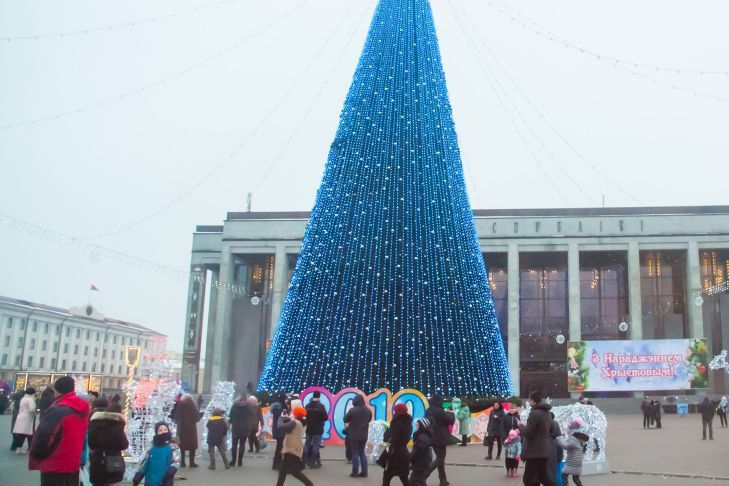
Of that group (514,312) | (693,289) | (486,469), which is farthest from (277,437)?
(693,289)

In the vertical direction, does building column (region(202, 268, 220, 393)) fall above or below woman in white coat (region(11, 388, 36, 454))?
above

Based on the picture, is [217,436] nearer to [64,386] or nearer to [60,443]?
[64,386]

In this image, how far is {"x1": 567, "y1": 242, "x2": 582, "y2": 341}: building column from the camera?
139ft

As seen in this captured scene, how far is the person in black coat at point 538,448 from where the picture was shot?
7.96 m

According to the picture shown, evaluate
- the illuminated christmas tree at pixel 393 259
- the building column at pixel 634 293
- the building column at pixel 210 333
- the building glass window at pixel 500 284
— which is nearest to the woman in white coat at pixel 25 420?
the illuminated christmas tree at pixel 393 259

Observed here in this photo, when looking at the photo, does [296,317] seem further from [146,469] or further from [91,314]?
[91,314]

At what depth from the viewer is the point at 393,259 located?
15.8 meters

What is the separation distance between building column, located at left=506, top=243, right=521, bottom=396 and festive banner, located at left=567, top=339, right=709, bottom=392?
19.3 feet

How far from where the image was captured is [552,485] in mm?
7906

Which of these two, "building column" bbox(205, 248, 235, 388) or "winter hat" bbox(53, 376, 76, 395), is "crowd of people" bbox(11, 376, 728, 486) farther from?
"building column" bbox(205, 248, 235, 388)

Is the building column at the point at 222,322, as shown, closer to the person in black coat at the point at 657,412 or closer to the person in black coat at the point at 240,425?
the person in black coat at the point at 657,412

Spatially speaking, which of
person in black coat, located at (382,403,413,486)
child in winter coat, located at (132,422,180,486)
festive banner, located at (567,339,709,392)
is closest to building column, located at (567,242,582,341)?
festive banner, located at (567,339,709,392)

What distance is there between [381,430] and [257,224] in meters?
34.1

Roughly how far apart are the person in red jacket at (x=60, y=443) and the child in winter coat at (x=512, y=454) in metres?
7.81
